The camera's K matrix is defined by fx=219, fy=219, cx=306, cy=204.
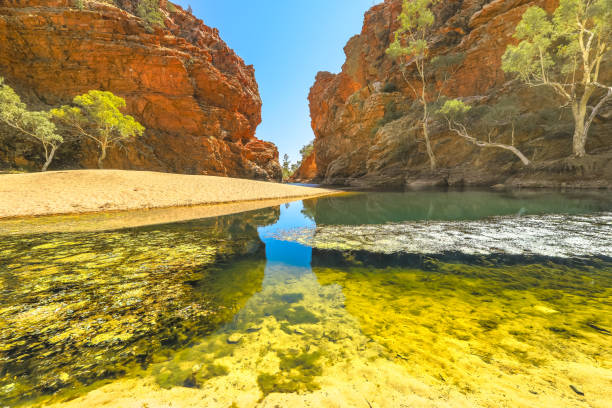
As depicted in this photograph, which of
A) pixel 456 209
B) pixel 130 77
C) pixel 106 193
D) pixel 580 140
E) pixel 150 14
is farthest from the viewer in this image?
pixel 150 14

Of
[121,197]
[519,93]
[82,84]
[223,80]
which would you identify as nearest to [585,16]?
[519,93]

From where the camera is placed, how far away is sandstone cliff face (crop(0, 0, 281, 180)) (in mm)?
29281

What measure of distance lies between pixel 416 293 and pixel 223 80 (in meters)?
50.7

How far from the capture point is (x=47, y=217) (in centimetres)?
813

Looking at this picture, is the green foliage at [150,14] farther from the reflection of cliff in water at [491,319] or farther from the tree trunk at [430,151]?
the reflection of cliff in water at [491,319]

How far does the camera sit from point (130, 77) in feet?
109

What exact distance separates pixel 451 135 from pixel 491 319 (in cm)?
2947

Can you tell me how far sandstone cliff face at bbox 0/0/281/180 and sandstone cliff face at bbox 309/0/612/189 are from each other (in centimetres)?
2308

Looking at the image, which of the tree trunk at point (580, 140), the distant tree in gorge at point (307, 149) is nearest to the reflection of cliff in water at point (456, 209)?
the tree trunk at point (580, 140)

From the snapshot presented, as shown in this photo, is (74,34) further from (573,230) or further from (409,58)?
(573,230)

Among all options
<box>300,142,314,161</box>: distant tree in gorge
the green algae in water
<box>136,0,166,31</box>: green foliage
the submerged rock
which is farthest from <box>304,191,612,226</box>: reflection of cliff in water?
<box>300,142,314,161</box>: distant tree in gorge

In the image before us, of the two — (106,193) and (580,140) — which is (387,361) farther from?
(580,140)

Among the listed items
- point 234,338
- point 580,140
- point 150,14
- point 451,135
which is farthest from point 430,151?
point 150,14

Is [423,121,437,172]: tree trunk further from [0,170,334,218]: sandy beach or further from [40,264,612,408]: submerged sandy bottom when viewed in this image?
[40,264,612,408]: submerged sandy bottom
